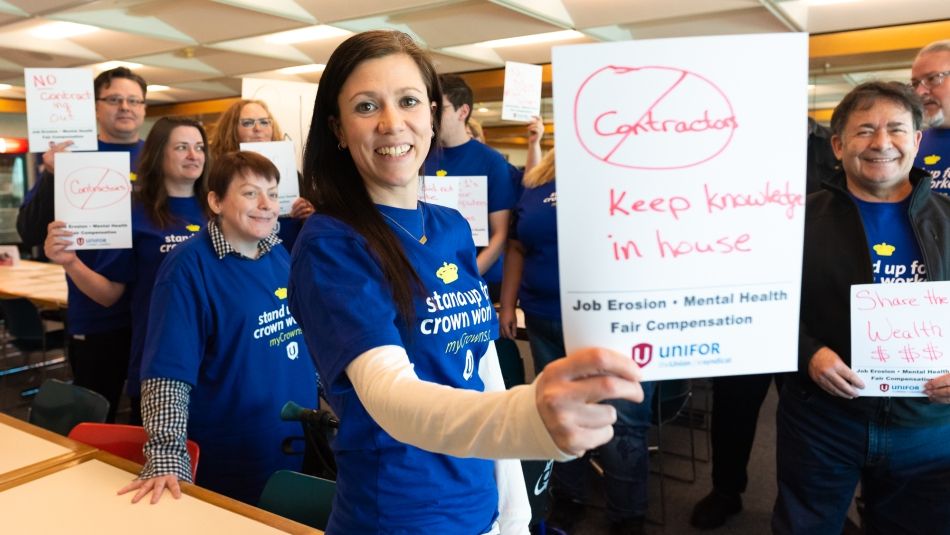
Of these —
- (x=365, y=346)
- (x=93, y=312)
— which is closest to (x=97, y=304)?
(x=93, y=312)

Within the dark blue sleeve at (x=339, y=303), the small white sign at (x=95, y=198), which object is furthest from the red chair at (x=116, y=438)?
the dark blue sleeve at (x=339, y=303)

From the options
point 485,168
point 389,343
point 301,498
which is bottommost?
point 301,498

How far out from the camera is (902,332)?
63.2 inches

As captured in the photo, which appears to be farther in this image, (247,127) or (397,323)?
(247,127)

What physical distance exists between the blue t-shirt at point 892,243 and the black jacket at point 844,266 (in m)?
0.03

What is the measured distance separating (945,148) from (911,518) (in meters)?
1.31

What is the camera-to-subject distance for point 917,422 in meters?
1.72

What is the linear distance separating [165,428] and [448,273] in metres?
0.95

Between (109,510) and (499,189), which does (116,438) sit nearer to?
(109,510)

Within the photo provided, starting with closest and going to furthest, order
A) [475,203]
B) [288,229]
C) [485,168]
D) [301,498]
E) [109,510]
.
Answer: [109,510] → [301,498] → [288,229] → [475,203] → [485,168]

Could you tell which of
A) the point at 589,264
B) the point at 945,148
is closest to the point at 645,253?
the point at 589,264

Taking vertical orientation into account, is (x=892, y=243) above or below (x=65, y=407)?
above

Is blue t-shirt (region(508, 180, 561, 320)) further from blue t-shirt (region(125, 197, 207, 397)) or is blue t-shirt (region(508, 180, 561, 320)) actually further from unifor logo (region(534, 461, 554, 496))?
blue t-shirt (region(125, 197, 207, 397))

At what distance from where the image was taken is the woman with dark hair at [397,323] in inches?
31.2
